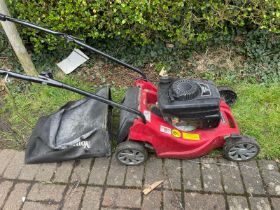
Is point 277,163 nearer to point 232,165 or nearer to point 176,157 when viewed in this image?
point 232,165

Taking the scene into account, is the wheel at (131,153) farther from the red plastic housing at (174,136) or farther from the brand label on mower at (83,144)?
the brand label on mower at (83,144)

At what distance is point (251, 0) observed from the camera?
11.3 ft

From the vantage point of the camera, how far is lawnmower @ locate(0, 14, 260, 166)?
2660 mm

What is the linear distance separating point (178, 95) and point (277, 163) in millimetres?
1120

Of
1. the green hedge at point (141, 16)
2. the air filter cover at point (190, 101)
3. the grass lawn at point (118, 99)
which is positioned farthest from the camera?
the green hedge at point (141, 16)

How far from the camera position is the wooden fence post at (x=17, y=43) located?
3338 mm

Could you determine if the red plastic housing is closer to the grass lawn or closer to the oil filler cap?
the oil filler cap

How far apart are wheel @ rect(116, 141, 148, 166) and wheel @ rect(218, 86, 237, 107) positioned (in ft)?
3.40

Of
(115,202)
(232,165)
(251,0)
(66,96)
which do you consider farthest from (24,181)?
(251,0)

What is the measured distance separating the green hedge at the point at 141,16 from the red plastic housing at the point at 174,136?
1016 millimetres

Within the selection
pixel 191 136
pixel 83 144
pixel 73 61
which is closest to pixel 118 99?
pixel 73 61

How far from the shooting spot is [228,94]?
3.43 meters

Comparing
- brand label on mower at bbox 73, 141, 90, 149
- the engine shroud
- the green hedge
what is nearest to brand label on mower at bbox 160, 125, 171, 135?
the engine shroud

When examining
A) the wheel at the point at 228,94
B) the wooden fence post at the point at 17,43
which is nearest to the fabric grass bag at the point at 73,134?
the wooden fence post at the point at 17,43
